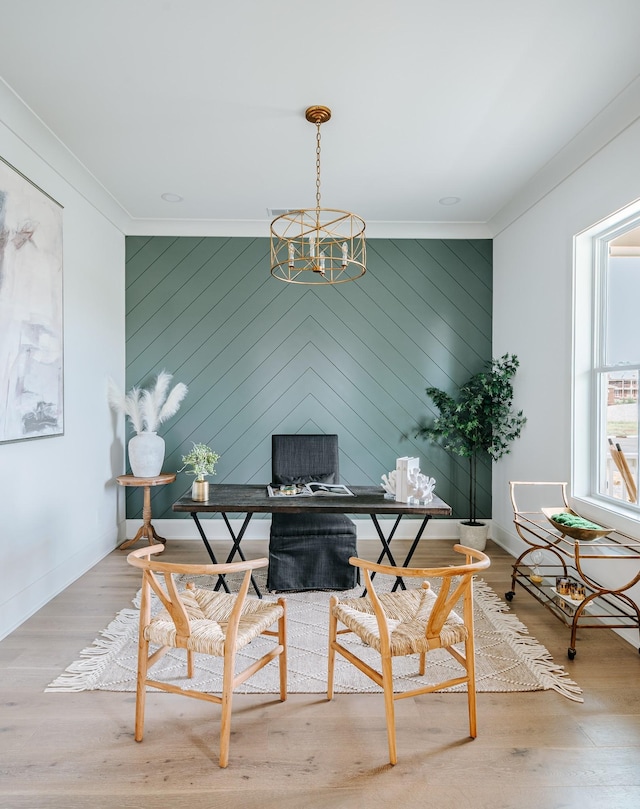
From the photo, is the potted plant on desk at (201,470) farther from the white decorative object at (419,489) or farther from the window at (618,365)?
the window at (618,365)

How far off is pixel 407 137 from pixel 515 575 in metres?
2.75

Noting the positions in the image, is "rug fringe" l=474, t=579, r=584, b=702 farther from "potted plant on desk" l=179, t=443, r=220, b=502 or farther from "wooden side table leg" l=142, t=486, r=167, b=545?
"wooden side table leg" l=142, t=486, r=167, b=545

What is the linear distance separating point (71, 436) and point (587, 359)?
337cm

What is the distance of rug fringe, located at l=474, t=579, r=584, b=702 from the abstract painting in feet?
9.09

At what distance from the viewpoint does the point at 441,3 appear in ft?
6.57

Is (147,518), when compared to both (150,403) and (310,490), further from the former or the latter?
(310,490)

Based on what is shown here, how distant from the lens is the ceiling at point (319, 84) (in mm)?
2074

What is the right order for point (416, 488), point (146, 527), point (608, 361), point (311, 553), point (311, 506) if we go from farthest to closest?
point (146, 527) → point (311, 553) → point (608, 361) → point (416, 488) → point (311, 506)

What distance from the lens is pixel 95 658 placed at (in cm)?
244

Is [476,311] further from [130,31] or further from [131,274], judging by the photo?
[130,31]

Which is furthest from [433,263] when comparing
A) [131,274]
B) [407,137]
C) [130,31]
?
[130,31]

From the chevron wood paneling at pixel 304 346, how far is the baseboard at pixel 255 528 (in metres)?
0.11

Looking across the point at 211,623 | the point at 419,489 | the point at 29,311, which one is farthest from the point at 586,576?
the point at 29,311

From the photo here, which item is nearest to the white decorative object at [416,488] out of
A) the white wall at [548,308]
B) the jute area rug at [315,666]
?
the jute area rug at [315,666]
